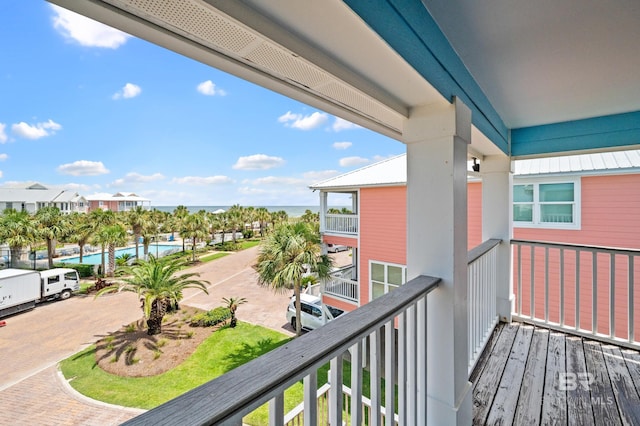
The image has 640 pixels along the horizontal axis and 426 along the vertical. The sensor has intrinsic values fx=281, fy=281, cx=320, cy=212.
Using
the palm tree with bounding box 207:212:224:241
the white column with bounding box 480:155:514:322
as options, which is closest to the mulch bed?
the white column with bounding box 480:155:514:322

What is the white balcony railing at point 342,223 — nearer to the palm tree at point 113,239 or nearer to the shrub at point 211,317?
the shrub at point 211,317

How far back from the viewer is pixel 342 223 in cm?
875

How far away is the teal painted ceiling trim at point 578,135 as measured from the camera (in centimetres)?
237

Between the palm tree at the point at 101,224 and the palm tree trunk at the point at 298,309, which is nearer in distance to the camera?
the palm tree trunk at the point at 298,309

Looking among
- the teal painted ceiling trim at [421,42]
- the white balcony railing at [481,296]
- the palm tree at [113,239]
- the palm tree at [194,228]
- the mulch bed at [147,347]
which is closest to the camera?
the teal painted ceiling trim at [421,42]

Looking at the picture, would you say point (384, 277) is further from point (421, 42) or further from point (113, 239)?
point (113, 239)

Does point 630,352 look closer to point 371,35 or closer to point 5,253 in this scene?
point 371,35

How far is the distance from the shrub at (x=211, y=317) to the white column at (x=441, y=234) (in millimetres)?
7871

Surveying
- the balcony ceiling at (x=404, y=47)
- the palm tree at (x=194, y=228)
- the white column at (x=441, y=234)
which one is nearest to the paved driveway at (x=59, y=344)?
the white column at (x=441, y=234)

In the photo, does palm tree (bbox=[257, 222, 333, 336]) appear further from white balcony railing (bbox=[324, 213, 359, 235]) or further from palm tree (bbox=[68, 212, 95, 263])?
palm tree (bbox=[68, 212, 95, 263])

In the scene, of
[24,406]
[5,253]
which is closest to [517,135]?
[24,406]

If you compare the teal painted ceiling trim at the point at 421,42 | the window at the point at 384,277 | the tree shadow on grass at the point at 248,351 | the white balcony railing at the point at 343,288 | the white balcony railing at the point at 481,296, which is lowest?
the tree shadow on grass at the point at 248,351

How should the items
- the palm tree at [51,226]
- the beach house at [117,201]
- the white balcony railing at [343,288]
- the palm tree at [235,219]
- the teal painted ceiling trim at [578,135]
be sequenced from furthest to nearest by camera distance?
1. the palm tree at [235,219]
2. the beach house at [117,201]
3. the palm tree at [51,226]
4. the white balcony railing at [343,288]
5. the teal painted ceiling trim at [578,135]

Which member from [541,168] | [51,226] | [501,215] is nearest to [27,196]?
[51,226]
